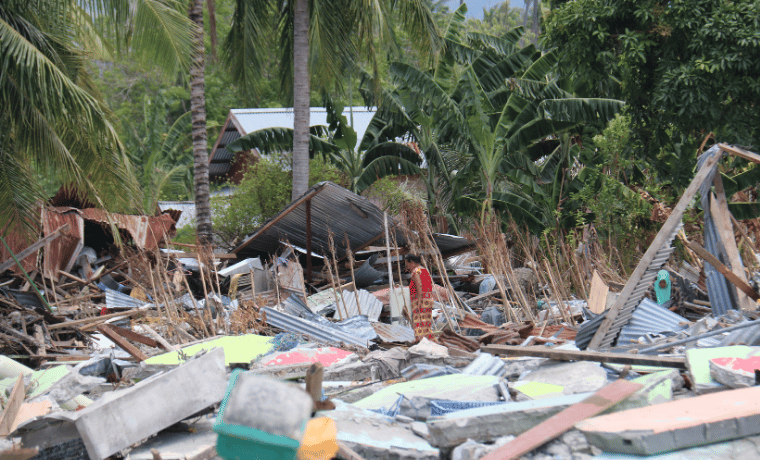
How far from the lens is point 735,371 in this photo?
150 inches

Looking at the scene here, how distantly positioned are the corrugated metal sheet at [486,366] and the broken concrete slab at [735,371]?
1.52m

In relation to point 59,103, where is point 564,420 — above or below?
below

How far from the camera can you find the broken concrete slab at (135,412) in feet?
11.0

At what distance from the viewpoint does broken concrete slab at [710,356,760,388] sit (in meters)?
3.76

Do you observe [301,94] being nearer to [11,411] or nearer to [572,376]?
[11,411]

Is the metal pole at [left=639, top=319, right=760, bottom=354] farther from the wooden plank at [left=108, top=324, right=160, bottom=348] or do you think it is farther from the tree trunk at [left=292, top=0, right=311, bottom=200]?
the tree trunk at [left=292, top=0, right=311, bottom=200]

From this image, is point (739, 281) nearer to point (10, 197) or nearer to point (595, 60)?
point (595, 60)

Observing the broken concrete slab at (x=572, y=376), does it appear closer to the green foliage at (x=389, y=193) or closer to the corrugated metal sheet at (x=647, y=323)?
the corrugated metal sheet at (x=647, y=323)

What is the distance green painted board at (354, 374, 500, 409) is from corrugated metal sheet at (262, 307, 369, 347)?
2365 millimetres

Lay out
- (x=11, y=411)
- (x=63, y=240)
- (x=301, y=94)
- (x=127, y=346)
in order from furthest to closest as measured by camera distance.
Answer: (x=301, y=94) → (x=63, y=240) → (x=127, y=346) → (x=11, y=411)

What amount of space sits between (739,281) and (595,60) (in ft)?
17.0

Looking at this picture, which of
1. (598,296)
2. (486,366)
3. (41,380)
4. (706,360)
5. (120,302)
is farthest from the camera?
(120,302)

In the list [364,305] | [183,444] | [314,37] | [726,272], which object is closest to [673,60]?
[726,272]

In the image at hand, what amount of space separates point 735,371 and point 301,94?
37.5ft
